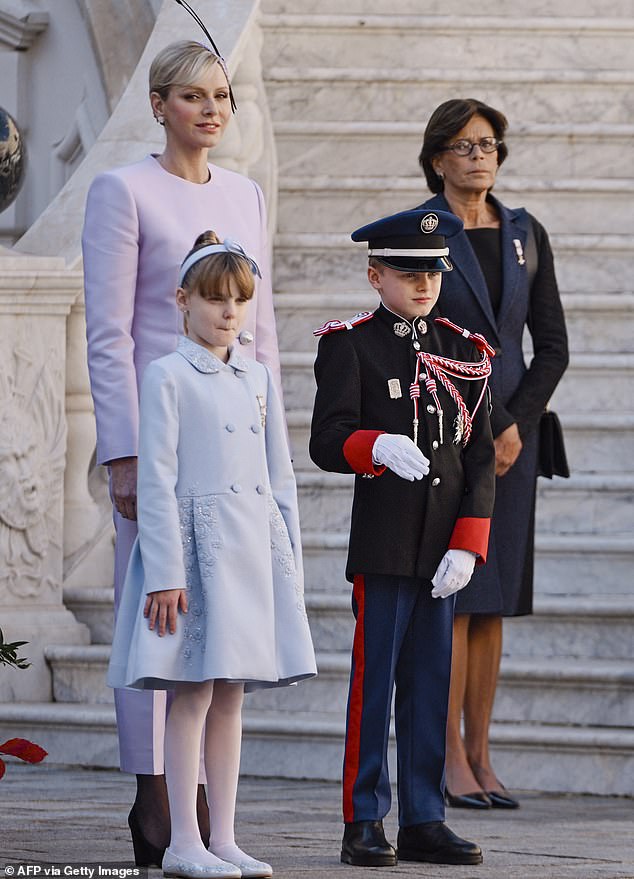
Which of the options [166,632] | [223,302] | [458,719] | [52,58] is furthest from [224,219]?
[52,58]

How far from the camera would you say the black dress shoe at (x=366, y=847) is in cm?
414

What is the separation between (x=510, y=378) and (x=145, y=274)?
1.55 meters

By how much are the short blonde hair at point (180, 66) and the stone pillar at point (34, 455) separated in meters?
2.34

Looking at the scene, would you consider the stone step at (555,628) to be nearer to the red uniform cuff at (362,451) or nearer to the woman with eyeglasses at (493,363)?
the woman with eyeglasses at (493,363)

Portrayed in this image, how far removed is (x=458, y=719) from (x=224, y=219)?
1.65 m

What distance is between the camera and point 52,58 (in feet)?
37.7

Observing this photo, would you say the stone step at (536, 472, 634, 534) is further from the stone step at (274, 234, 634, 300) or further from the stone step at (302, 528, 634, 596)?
the stone step at (274, 234, 634, 300)

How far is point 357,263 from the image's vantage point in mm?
7926

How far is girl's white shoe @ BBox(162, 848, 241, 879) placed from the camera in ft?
12.4

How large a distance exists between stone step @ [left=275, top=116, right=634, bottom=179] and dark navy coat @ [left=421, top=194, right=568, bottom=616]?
2.79 meters

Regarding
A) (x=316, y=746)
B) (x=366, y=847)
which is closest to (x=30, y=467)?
(x=316, y=746)

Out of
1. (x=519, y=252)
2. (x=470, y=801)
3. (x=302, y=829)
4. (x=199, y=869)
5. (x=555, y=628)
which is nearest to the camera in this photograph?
(x=199, y=869)

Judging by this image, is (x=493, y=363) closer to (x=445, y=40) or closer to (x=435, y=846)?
(x=435, y=846)

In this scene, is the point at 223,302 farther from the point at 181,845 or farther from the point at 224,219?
the point at 181,845
